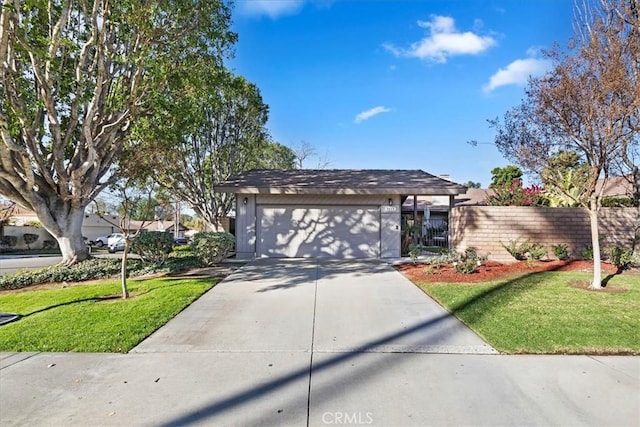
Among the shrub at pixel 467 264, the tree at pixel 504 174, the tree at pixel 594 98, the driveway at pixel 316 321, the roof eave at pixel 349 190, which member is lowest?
the driveway at pixel 316 321

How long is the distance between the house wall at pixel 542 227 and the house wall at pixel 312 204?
265cm

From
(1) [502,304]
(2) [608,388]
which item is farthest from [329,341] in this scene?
(1) [502,304]

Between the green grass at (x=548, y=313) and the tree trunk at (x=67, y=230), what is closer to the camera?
the green grass at (x=548, y=313)

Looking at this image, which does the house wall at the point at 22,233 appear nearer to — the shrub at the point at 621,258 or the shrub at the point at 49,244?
the shrub at the point at 49,244

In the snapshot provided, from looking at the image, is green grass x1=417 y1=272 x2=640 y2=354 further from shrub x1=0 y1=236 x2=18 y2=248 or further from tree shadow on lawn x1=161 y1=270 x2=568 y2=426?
shrub x1=0 y1=236 x2=18 y2=248

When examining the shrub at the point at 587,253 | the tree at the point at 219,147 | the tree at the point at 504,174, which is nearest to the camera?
the shrub at the point at 587,253

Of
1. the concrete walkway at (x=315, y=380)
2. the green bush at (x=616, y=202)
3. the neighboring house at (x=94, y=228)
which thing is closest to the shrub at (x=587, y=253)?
the green bush at (x=616, y=202)

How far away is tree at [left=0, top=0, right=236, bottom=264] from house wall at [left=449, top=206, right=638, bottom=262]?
1066cm

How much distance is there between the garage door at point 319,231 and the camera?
13.9 meters

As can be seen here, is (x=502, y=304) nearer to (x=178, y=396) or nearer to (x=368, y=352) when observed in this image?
(x=368, y=352)

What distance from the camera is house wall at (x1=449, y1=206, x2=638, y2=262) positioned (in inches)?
484

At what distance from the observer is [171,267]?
10.4m

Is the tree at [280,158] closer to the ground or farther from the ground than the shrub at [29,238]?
farther from the ground
